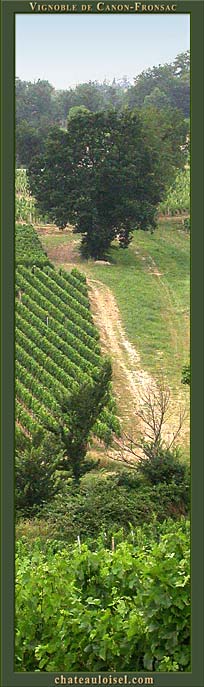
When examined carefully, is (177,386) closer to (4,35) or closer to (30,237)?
(30,237)

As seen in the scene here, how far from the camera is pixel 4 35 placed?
3566 millimetres

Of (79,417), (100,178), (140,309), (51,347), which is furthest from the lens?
(51,347)

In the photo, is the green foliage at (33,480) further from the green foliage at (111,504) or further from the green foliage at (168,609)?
the green foliage at (168,609)

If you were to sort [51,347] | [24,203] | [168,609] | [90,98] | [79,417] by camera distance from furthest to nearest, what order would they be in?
[51,347]
[79,417]
[90,98]
[24,203]
[168,609]

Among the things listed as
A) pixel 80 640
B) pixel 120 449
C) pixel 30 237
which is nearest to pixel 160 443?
pixel 120 449

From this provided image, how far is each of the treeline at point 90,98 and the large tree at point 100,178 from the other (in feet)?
0.52

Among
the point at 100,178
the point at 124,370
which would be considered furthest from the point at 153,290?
the point at 100,178

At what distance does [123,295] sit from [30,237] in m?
1.55

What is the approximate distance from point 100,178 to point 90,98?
0.72 metres

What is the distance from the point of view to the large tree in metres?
5.93

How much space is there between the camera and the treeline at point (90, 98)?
4742mm

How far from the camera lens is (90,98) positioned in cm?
539

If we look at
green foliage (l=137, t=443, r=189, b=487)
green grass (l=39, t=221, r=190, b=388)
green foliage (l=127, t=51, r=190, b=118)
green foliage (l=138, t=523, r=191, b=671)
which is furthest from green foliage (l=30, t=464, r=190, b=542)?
green foliage (l=138, t=523, r=191, b=671)

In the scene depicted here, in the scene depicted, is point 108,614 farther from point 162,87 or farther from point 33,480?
point 33,480
